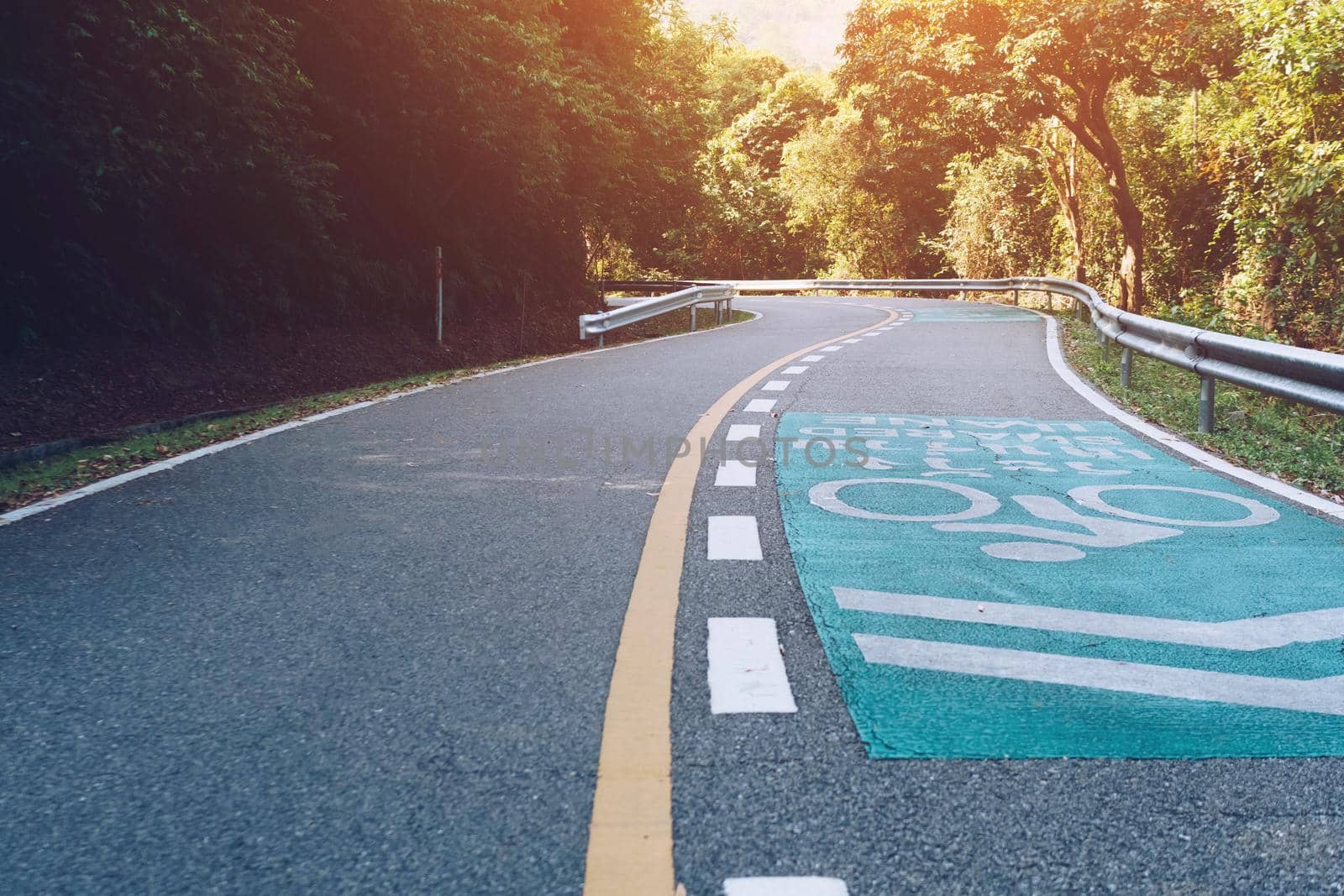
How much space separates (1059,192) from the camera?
1316 inches

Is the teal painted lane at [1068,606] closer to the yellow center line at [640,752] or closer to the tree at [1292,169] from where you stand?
the yellow center line at [640,752]

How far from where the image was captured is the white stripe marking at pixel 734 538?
4.80m

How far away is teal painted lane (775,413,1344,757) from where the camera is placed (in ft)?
9.96

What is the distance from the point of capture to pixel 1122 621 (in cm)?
392

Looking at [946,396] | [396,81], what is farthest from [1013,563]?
[396,81]

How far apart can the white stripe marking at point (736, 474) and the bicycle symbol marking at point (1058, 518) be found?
39 centimetres

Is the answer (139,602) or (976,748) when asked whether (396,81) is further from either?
(976,748)

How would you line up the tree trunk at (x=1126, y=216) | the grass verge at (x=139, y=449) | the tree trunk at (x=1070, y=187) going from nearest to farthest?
the grass verge at (x=139, y=449) < the tree trunk at (x=1126, y=216) < the tree trunk at (x=1070, y=187)

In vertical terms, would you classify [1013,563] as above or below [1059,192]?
below

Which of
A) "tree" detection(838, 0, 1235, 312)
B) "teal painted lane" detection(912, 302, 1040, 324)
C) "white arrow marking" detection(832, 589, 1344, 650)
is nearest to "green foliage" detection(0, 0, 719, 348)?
"tree" detection(838, 0, 1235, 312)

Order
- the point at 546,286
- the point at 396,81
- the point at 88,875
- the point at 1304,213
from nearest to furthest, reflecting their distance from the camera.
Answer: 1. the point at 88,875
2. the point at 396,81
3. the point at 1304,213
4. the point at 546,286

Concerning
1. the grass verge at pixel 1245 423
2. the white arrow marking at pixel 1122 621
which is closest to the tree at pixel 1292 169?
the grass verge at pixel 1245 423

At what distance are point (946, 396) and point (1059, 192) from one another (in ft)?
83.3

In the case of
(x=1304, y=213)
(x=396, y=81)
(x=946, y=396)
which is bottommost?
(x=946, y=396)
